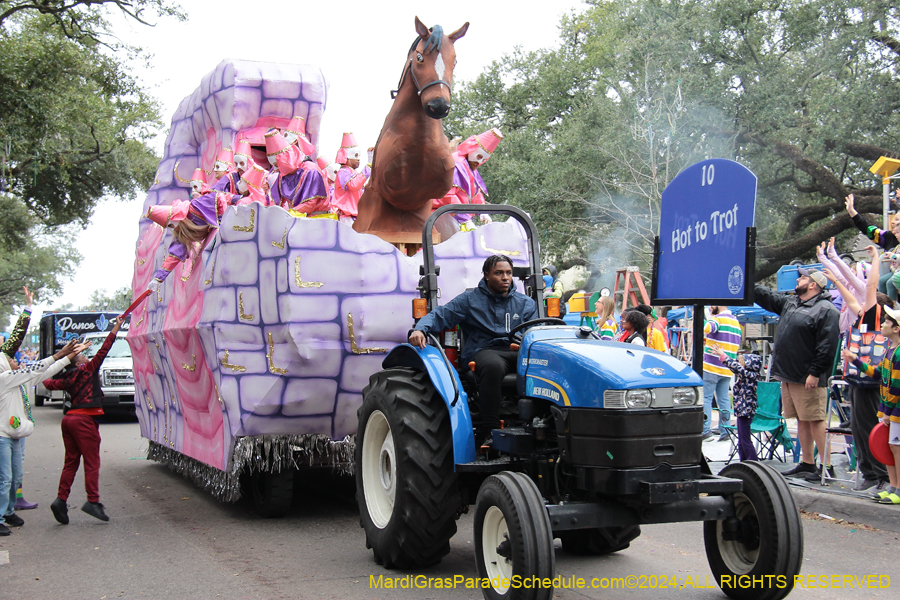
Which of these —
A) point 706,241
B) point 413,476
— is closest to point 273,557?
point 413,476

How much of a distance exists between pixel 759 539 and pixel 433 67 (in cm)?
382

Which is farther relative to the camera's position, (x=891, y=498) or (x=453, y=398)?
(x=891, y=498)

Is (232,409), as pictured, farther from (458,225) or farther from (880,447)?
(880,447)

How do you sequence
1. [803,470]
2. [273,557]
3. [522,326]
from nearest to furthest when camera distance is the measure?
[522,326], [273,557], [803,470]

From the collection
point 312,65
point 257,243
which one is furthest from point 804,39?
point 257,243

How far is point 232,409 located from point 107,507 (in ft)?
7.51

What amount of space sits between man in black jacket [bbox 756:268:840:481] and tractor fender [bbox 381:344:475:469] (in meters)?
3.75

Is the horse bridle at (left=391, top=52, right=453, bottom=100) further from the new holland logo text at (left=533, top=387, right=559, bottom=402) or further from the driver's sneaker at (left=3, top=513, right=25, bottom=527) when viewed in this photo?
the driver's sneaker at (left=3, top=513, right=25, bottom=527)

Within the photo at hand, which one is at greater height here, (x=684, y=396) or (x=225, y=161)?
(x=225, y=161)

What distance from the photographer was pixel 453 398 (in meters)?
4.71

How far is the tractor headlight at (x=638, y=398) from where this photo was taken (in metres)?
3.92

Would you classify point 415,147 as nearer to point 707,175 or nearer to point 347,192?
point 347,192

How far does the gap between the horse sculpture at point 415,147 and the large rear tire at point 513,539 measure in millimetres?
2915

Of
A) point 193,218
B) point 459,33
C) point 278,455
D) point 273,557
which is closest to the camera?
point 273,557
